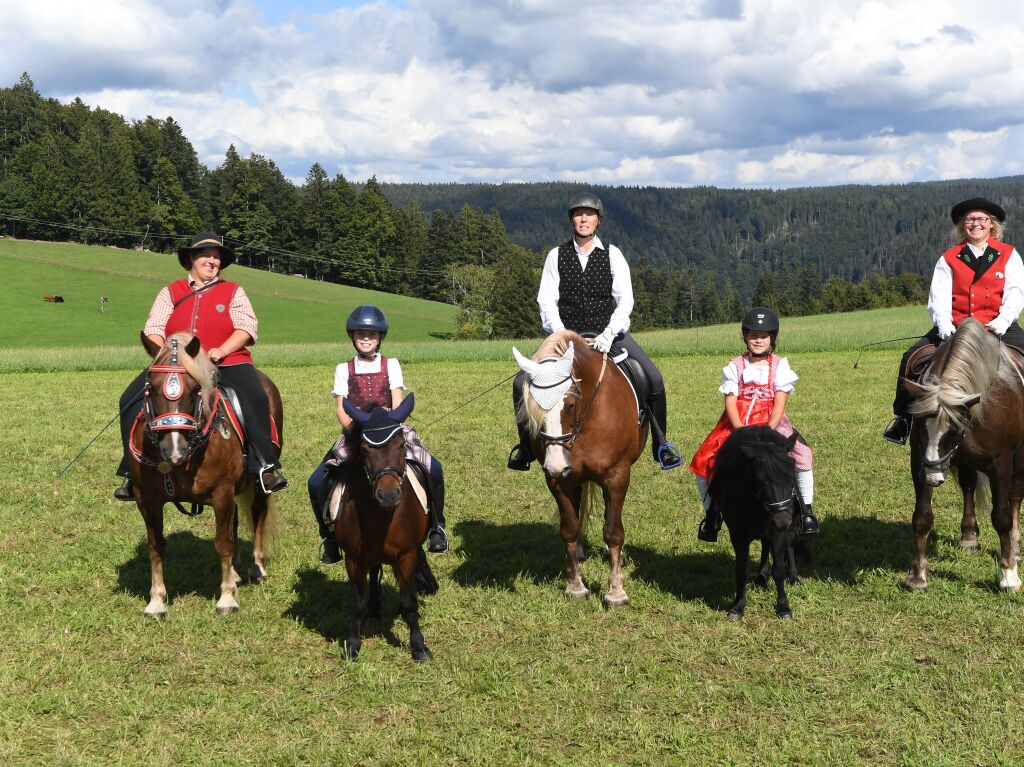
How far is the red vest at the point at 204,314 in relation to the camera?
7.83 meters

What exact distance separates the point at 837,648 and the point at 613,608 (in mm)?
2066

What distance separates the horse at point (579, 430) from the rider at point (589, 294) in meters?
0.43

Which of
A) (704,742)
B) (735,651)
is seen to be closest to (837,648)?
(735,651)

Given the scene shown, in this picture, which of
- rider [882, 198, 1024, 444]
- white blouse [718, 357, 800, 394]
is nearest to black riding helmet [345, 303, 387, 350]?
white blouse [718, 357, 800, 394]

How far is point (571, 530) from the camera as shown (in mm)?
8070

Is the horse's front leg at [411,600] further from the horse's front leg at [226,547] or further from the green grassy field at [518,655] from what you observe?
the horse's front leg at [226,547]

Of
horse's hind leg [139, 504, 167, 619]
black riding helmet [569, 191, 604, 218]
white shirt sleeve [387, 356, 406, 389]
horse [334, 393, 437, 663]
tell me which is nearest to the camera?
horse [334, 393, 437, 663]

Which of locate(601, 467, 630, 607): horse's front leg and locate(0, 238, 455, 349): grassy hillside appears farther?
locate(0, 238, 455, 349): grassy hillside

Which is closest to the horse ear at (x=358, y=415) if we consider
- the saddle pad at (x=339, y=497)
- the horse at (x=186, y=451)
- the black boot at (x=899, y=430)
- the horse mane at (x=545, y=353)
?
the saddle pad at (x=339, y=497)

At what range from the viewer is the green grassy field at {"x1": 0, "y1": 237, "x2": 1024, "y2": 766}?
17.9 ft

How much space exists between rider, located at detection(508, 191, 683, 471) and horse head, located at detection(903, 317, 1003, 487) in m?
2.44

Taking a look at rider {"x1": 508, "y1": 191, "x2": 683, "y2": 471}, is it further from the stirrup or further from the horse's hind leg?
the horse's hind leg

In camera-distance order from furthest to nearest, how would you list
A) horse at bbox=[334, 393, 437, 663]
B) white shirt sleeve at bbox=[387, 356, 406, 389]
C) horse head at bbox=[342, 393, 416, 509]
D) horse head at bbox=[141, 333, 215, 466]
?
white shirt sleeve at bbox=[387, 356, 406, 389], horse head at bbox=[141, 333, 215, 466], horse at bbox=[334, 393, 437, 663], horse head at bbox=[342, 393, 416, 509]

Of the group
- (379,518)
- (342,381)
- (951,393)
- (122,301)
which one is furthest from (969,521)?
(122,301)
